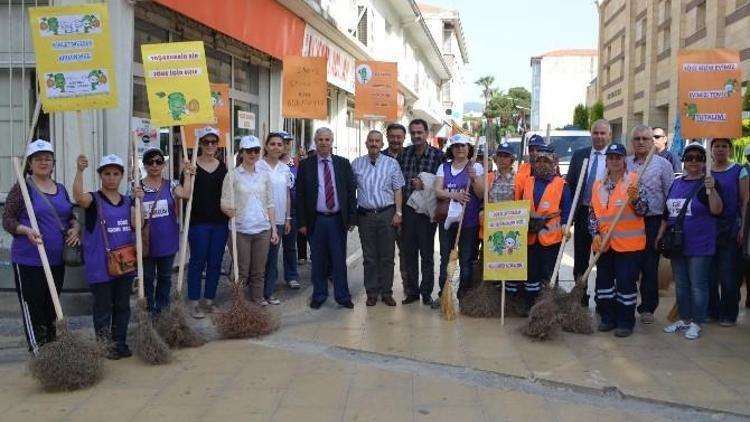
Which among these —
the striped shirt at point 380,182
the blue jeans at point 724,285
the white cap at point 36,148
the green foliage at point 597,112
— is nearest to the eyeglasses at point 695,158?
the blue jeans at point 724,285

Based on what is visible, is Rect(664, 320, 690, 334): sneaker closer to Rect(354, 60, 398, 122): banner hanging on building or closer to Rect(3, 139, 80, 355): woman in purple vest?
Rect(3, 139, 80, 355): woman in purple vest

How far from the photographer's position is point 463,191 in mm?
6996

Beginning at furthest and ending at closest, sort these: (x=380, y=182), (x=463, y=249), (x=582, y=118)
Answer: (x=582, y=118), (x=380, y=182), (x=463, y=249)

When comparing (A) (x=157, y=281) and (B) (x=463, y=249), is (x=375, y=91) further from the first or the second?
(A) (x=157, y=281)

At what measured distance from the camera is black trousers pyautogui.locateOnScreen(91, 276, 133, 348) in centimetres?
561

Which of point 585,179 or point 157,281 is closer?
point 157,281

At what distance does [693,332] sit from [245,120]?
300 inches

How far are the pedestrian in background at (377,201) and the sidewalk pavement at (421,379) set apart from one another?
37.5 inches

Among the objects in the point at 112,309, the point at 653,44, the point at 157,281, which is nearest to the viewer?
the point at 112,309

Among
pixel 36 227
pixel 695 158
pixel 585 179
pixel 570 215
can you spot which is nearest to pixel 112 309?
pixel 36 227

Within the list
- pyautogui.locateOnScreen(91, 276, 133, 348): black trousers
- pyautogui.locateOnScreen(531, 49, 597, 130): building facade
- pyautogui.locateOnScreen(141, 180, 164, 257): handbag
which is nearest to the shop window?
pyautogui.locateOnScreen(141, 180, 164, 257): handbag

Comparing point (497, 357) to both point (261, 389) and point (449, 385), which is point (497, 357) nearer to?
point (449, 385)

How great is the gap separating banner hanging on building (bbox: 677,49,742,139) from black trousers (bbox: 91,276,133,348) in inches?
194

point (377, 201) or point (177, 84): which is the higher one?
point (177, 84)
